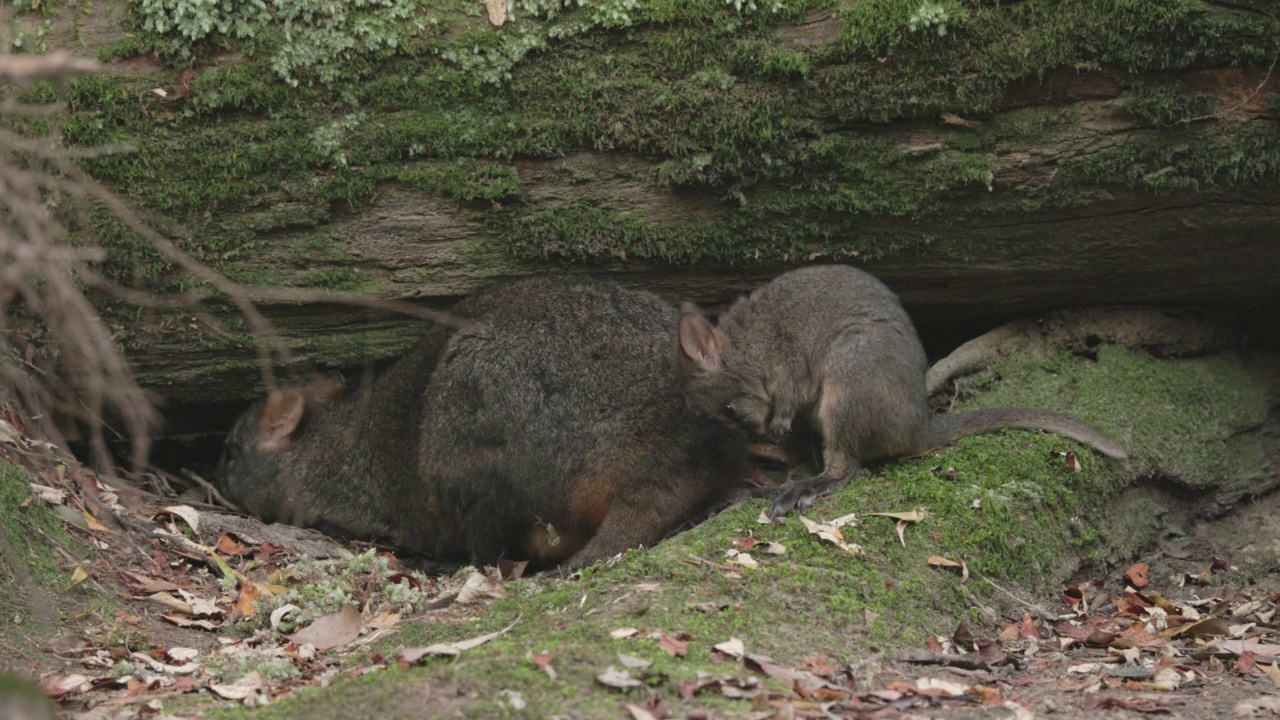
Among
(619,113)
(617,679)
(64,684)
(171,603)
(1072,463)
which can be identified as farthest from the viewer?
(1072,463)

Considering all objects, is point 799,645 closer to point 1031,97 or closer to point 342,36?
point 1031,97

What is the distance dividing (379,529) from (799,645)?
13.0 ft

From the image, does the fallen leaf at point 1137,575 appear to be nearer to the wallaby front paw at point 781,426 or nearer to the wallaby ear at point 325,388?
the wallaby front paw at point 781,426

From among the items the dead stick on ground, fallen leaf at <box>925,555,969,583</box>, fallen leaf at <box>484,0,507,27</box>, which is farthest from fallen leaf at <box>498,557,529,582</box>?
fallen leaf at <box>484,0,507,27</box>

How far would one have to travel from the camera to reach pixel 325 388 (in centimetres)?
800

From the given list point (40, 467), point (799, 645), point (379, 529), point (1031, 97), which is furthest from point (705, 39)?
point (40, 467)

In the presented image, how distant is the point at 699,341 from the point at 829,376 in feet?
2.70

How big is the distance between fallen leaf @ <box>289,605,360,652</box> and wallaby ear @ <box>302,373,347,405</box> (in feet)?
8.35

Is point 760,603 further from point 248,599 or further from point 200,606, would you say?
point 200,606

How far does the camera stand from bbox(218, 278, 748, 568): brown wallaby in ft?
22.2

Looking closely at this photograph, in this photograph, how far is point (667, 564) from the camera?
5445mm

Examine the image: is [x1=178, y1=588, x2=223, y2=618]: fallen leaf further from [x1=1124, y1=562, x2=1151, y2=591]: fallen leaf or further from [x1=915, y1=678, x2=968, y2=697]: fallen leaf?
[x1=1124, y1=562, x2=1151, y2=591]: fallen leaf

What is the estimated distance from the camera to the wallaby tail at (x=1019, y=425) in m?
6.88

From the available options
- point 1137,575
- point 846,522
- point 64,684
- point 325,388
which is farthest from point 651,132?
point 64,684
